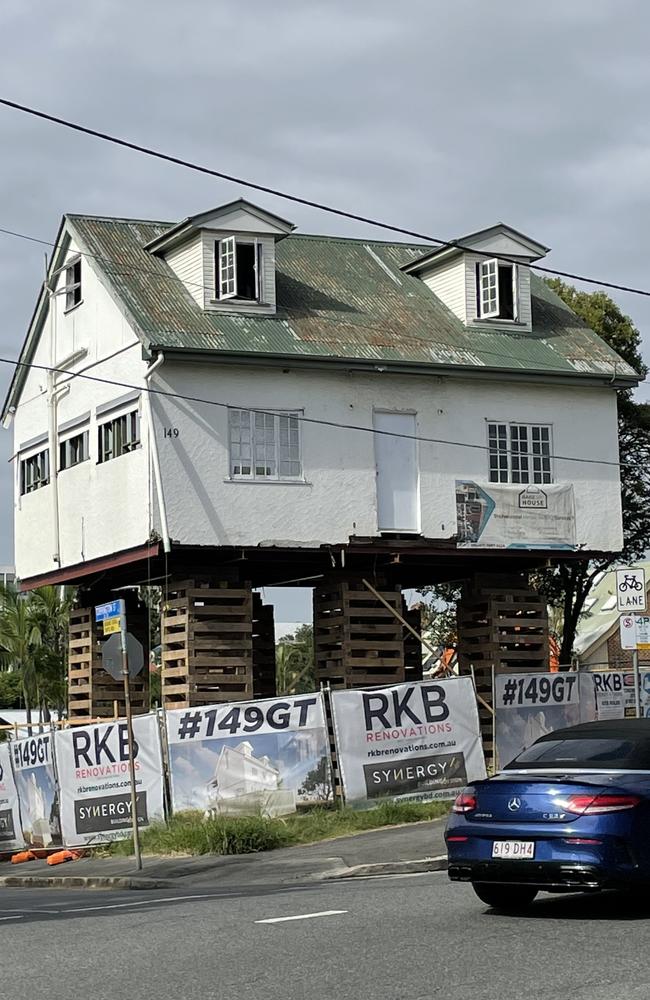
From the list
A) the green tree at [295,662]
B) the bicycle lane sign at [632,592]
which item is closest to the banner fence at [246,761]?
the bicycle lane sign at [632,592]

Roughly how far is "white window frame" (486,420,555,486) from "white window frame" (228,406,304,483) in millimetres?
3905

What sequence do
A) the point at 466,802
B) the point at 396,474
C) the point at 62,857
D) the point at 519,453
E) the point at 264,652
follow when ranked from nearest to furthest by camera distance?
1. the point at 466,802
2. the point at 62,857
3. the point at 396,474
4. the point at 519,453
5. the point at 264,652

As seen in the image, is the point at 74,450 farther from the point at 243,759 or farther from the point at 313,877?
the point at 313,877

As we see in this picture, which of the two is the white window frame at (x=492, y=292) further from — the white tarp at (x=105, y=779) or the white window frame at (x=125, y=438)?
the white tarp at (x=105, y=779)

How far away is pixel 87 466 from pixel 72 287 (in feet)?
12.2

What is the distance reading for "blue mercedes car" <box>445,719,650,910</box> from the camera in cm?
1094

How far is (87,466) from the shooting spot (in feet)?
92.1

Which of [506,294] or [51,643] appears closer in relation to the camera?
[506,294]

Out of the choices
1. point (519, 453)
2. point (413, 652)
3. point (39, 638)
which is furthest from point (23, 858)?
point (39, 638)

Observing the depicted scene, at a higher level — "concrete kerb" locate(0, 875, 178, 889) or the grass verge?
the grass verge

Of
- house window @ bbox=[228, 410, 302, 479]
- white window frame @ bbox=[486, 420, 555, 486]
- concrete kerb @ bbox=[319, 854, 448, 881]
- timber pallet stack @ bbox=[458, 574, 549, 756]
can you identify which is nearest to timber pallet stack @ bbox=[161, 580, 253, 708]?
house window @ bbox=[228, 410, 302, 479]

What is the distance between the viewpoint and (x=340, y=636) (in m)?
27.7

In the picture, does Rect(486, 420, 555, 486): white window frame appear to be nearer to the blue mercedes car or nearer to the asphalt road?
the asphalt road

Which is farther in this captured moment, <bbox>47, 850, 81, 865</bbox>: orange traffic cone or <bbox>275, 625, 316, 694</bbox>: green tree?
<bbox>275, 625, 316, 694</bbox>: green tree
